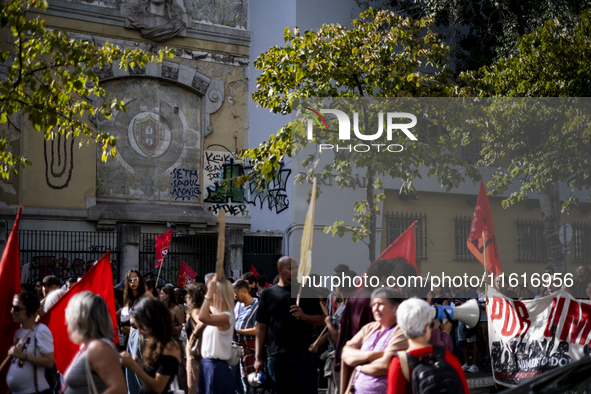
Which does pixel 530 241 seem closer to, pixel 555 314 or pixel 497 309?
pixel 497 309

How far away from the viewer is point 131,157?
2038 centimetres

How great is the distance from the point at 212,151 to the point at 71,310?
1721 cm

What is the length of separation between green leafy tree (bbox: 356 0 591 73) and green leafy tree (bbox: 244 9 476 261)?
6.28 m

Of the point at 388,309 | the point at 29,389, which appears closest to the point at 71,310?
the point at 29,389

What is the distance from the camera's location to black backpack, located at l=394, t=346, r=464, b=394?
3771 mm

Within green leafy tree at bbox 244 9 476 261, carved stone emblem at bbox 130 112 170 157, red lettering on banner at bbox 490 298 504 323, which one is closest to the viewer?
red lettering on banner at bbox 490 298 504 323

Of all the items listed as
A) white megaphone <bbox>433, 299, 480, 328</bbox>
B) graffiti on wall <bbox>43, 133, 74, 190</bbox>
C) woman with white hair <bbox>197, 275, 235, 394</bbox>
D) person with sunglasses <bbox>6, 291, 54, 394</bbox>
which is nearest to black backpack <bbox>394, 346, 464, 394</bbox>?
white megaphone <bbox>433, 299, 480, 328</bbox>

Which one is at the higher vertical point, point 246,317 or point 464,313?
point 464,313

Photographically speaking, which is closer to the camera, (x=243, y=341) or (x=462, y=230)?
(x=243, y=341)

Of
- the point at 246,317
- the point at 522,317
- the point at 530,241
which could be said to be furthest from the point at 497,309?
the point at 530,241

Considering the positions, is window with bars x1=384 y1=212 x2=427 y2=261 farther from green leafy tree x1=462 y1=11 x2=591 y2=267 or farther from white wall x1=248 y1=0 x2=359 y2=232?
white wall x1=248 y1=0 x2=359 y2=232

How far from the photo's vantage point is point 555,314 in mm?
8594

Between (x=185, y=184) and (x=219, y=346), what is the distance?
14633 millimetres

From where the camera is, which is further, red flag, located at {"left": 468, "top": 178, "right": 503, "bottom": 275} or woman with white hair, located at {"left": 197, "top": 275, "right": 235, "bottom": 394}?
red flag, located at {"left": 468, "top": 178, "right": 503, "bottom": 275}
